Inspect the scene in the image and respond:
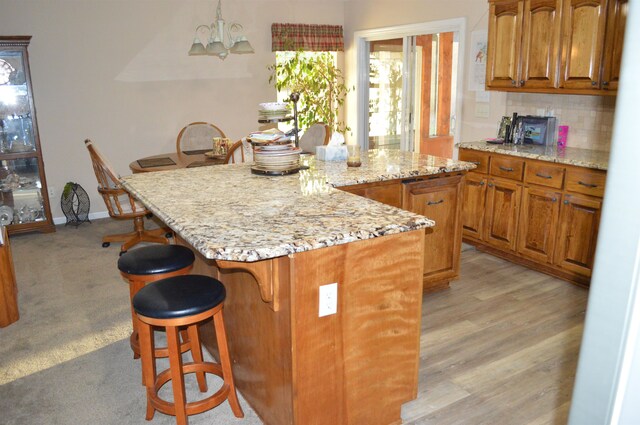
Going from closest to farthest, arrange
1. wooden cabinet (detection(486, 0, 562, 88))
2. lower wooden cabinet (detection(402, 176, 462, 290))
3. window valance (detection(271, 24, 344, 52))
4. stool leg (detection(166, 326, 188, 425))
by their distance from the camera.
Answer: stool leg (detection(166, 326, 188, 425)) → lower wooden cabinet (detection(402, 176, 462, 290)) → wooden cabinet (detection(486, 0, 562, 88)) → window valance (detection(271, 24, 344, 52))

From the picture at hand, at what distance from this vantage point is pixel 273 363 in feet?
7.04

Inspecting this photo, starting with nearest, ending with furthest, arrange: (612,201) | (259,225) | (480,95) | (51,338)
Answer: (612,201), (259,225), (51,338), (480,95)

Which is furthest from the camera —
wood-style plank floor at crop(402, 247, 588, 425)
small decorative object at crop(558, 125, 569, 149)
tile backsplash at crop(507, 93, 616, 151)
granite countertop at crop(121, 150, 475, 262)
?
small decorative object at crop(558, 125, 569, 149)

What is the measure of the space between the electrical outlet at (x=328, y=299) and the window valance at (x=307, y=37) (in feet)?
16.6

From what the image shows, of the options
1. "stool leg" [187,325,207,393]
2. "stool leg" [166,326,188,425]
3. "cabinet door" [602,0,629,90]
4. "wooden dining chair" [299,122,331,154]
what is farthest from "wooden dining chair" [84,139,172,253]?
"cabinet door" [602,0,629,90]

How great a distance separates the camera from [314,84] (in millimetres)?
6727

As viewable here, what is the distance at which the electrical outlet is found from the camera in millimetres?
1958

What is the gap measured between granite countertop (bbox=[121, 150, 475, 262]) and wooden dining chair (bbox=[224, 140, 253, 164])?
0.85 meters

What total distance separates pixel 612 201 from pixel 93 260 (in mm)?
4520

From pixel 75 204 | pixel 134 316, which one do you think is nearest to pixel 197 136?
pixel 75 204

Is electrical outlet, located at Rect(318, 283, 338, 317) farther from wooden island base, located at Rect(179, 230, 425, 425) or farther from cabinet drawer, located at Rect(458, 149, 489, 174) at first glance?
cabinet drawer, located at Rect(458, 149, 489, 174)

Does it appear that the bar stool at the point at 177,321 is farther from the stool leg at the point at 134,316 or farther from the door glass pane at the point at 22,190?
the door glass pane at the point at 22,190

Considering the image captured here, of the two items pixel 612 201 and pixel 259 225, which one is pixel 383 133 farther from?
pixel 612 201

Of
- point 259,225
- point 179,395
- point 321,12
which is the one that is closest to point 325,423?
point 179,395
